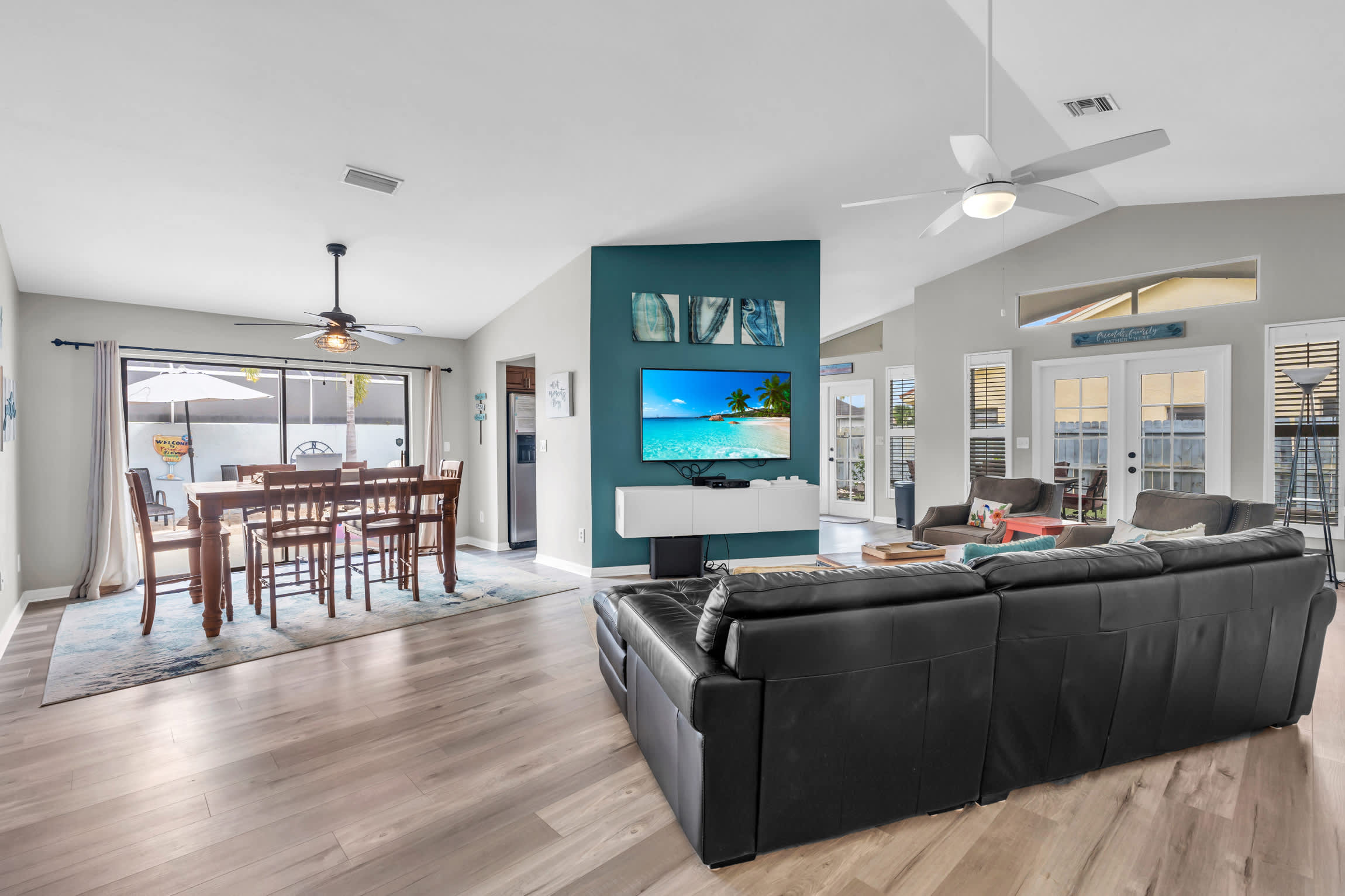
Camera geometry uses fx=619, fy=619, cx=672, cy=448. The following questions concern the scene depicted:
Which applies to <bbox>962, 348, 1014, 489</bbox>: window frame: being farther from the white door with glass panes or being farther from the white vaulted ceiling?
the white vaulted ceiling

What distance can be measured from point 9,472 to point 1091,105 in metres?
6.88

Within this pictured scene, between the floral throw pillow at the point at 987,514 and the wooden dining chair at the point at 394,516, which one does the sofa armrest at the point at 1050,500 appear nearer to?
the floral throw pillow at the point at 987,514

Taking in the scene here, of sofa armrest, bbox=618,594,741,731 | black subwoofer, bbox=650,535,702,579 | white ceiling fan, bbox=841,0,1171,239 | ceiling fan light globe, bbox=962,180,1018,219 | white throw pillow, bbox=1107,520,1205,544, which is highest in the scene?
white ceiling fan, bbox=841,0,1171,239

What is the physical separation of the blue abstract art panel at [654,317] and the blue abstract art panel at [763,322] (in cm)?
59

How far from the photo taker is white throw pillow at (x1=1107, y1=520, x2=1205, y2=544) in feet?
9.71

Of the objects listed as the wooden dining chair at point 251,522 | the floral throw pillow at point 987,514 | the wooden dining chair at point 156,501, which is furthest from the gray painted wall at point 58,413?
the floral throw pillow at point 987,514

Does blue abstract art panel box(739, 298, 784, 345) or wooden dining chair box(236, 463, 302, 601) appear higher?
blue abstract art panel box(739, 298, 784, 345)

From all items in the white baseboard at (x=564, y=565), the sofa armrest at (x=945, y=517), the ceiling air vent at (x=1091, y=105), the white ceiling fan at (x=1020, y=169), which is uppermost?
the ceiling air vent at (x=1091, y=105)

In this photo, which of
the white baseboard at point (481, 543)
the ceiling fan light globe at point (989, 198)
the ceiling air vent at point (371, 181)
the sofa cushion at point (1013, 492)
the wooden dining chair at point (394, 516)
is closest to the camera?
the ceiling fan light globe at point (989, 198)

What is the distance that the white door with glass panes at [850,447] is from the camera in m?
8.43

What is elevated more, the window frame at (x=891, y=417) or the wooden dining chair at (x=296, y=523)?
the window frame at (x=891, y=417)

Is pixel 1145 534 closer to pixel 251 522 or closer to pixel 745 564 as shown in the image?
pixel 745 564

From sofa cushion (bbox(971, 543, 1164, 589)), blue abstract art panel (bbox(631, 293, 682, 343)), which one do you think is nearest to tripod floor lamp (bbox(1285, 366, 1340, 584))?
sofa cushion (bbox(971, 543, 1164, 589))

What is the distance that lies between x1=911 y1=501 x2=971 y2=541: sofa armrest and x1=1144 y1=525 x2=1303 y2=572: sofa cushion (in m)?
3.11
